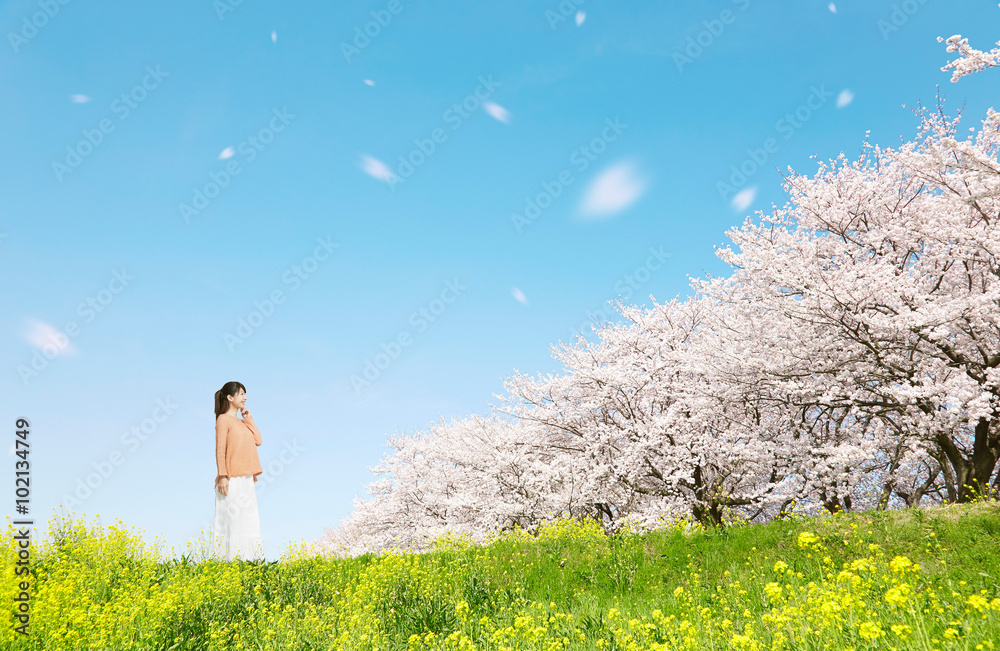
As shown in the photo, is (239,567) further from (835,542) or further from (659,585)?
(835,542)

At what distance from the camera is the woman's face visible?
11.8 m

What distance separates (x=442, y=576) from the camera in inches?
364

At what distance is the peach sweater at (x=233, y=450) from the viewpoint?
11297 millimetres

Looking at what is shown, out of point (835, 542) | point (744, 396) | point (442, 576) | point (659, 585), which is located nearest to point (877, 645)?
point (659, 585)

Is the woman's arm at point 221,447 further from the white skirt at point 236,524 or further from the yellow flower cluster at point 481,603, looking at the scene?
the yellow flower cluster at point 481,603

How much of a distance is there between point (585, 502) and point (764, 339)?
925cm

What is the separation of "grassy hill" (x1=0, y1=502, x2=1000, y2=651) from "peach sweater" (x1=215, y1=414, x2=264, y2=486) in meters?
1.70

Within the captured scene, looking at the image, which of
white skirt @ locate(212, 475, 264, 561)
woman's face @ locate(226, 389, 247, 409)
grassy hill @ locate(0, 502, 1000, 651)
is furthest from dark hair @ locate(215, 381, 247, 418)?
grassy hill @ locate(0, 502, 1000, 651)

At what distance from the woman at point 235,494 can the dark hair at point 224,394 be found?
0.20 meters

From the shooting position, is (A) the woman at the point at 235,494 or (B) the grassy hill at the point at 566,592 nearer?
(B) the grassy hill at the point at 566,592

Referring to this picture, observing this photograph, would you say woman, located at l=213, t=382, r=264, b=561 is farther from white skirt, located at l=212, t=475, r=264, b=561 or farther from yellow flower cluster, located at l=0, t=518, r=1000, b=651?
yellow flower cluster, located at l=0, t=518, r=1000, b=651

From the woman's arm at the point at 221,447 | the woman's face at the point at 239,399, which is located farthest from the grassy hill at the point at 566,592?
the woman's face at the point at 239,399

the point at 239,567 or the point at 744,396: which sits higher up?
the point at 744,396

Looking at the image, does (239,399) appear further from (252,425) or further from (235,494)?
(235,494)
